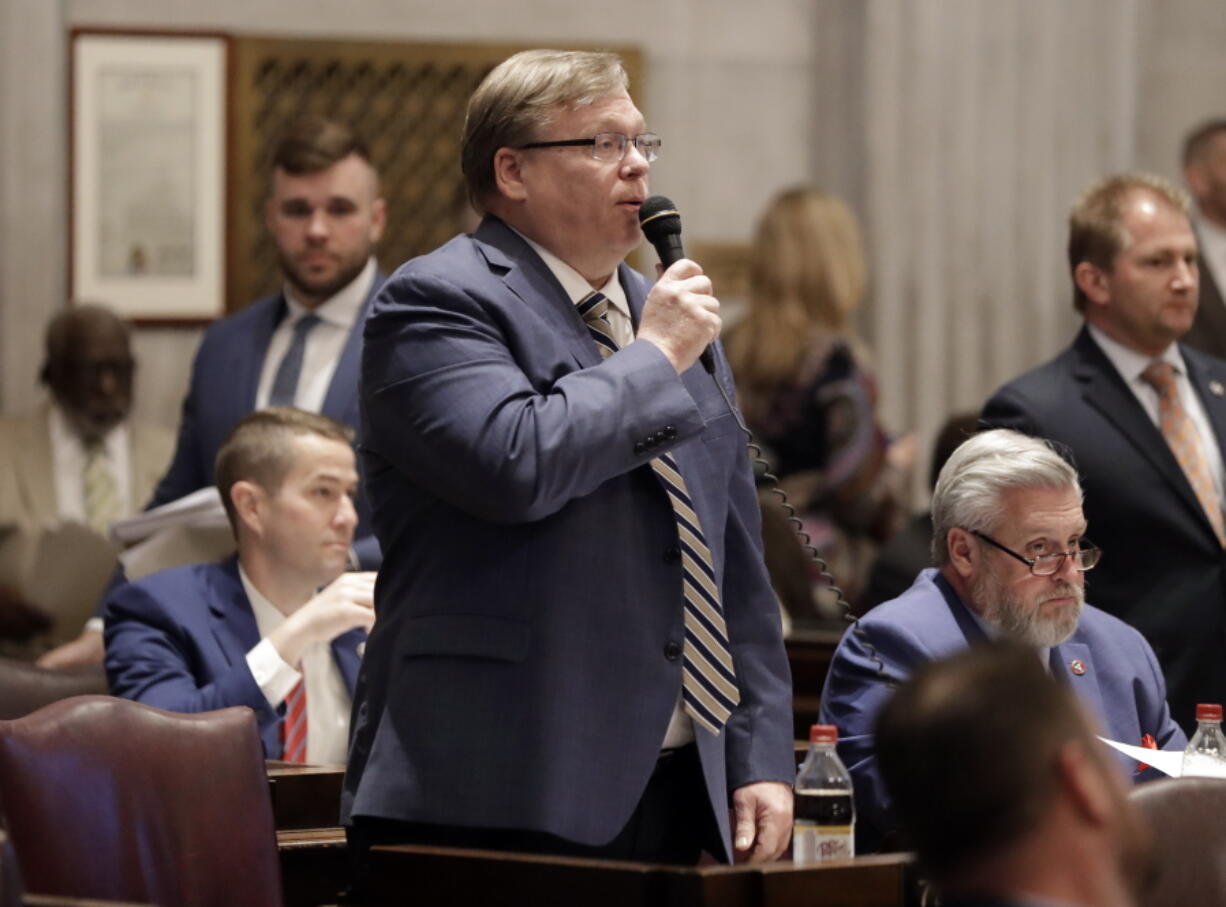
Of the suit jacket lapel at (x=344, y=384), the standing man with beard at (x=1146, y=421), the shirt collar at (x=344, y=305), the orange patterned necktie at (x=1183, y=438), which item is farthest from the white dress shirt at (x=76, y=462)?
the orange patterned necktie at (x=1183, y=438)

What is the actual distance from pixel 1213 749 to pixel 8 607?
3.46 m

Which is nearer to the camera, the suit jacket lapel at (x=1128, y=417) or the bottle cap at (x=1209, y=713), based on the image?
the bottle cap at (x=1209, y=713)

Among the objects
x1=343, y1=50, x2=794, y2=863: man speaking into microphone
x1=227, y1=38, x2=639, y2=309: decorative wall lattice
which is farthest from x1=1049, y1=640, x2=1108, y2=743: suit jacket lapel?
x1=227, y1=38, x2=639, y2=309: decorative wall lattice

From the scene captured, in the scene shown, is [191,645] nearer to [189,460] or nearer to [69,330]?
[189,460]

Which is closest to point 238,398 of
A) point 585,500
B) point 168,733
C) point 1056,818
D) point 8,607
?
point 8,607

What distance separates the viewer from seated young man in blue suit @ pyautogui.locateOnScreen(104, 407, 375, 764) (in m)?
3.71

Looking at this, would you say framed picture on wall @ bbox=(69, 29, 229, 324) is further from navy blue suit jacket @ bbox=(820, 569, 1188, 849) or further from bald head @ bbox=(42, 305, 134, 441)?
navy blue suit jacket @ bbox=(820, 569, 1188, 849)

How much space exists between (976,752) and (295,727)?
2.40 meters

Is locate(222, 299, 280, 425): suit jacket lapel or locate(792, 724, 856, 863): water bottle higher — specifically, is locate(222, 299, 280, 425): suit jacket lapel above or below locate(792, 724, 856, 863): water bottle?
above

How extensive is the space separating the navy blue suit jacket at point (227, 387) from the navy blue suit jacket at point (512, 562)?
196 centimetres

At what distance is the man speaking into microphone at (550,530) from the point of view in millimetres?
2447

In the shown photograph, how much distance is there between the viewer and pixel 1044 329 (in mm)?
7102

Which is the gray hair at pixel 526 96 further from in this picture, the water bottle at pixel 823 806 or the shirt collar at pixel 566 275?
the water bottle at pixel 823 806

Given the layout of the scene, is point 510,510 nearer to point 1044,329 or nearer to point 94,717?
point 94,717
